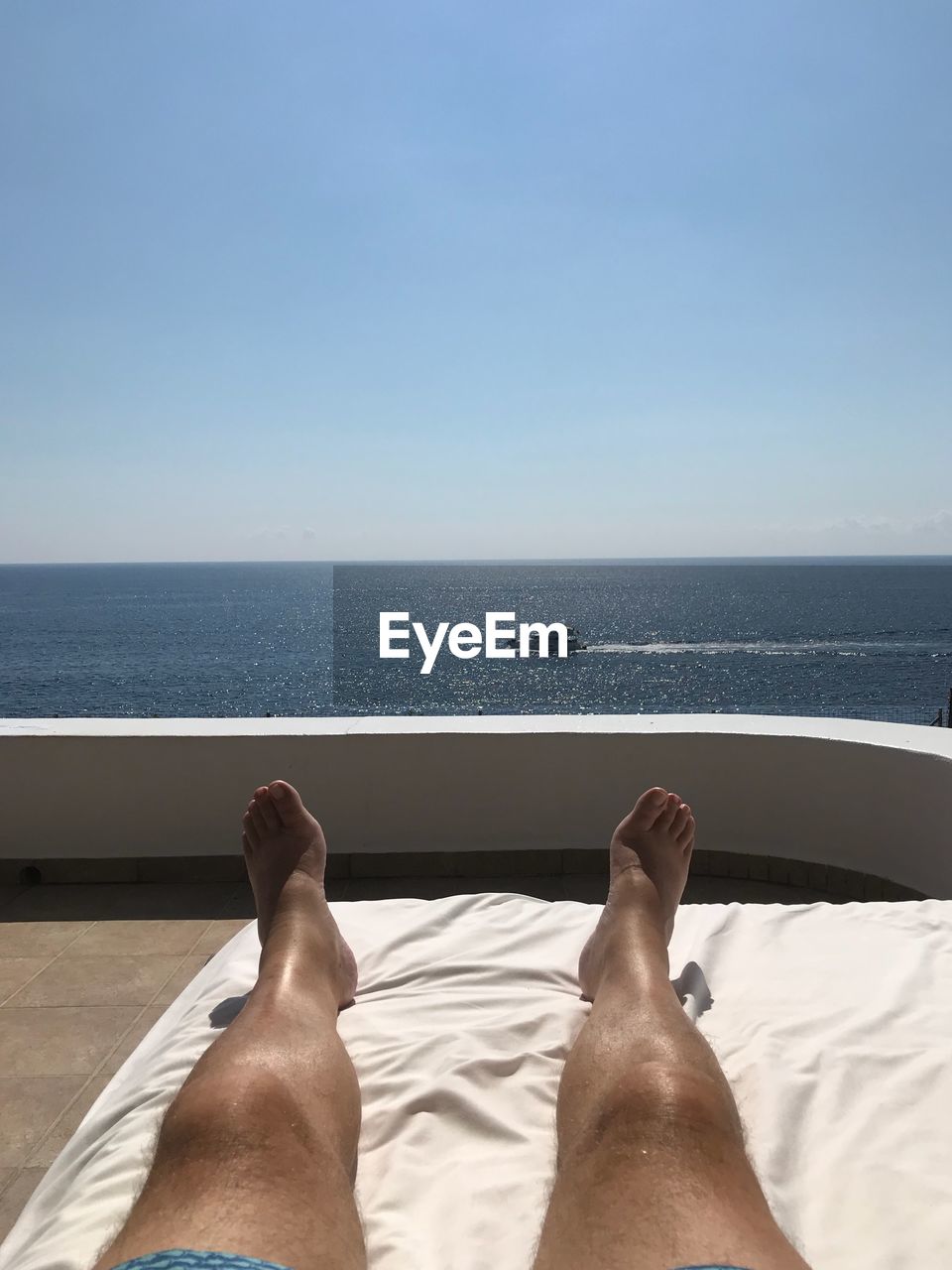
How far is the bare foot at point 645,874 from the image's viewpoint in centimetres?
129

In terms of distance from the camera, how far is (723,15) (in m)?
3.88

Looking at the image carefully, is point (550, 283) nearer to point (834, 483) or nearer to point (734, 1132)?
point (734, 1132)

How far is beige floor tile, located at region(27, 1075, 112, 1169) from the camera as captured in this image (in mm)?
1498

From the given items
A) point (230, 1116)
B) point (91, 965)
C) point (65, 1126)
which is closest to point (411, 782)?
point (91, 965)

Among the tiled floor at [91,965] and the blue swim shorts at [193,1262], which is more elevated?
the blue swim shorts at [193,1262]

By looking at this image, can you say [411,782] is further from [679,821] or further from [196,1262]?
[196,1262]

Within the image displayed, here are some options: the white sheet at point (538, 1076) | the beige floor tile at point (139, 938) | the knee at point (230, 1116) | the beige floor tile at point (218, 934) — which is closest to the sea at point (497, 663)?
the beige floor tile at point (218, 934)

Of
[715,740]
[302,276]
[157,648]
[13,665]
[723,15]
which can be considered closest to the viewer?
[715,740]

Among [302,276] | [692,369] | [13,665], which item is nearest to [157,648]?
[13,665]

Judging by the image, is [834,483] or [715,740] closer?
[715,740]

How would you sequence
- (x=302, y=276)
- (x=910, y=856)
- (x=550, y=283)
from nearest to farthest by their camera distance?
(x=910, y=856), (x=302, y=276), (x=550, y=283)

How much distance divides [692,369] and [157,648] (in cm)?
3371

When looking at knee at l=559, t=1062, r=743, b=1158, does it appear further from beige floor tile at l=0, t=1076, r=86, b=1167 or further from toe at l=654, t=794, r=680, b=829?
beige floor tile at l=0, t=1076, r=86, b=1167

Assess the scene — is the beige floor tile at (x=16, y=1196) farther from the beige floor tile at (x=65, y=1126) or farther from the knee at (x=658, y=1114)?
the knee at (x=658, y=1114)
